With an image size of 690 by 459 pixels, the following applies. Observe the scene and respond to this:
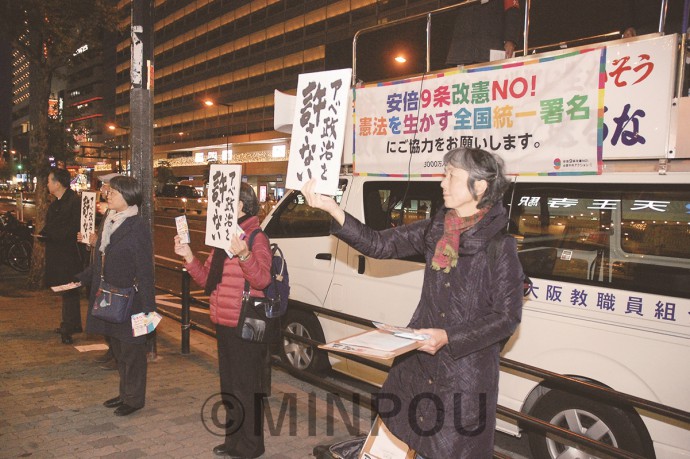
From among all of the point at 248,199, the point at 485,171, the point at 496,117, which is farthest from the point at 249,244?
the point at 496,117

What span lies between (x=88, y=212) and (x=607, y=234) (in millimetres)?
5275

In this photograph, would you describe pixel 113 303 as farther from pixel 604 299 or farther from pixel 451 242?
pixel 604 299

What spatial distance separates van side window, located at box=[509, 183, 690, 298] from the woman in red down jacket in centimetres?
194

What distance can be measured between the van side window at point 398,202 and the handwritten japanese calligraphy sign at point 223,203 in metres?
1.63

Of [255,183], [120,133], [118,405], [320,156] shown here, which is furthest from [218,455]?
[120,133]

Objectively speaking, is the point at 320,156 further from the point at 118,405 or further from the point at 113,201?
the point at 118,405

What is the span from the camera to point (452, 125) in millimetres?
4109

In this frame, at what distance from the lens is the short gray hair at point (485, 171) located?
2139mm

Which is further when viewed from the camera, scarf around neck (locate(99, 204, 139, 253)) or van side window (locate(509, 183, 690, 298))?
scarf around neck (locate(99, 204, 139, 253))

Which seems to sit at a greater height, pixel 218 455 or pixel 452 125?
pixel 452 125

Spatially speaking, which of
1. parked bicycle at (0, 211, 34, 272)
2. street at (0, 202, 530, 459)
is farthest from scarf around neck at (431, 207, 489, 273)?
parked bicycle at (0, 211, 34, 272)

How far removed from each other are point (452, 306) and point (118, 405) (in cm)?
Answer: 357

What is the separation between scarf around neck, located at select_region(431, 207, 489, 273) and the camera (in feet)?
6.95

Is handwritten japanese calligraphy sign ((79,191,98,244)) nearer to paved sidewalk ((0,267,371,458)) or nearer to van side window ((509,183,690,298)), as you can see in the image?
paved sidewalk ((0,267,371,458))
